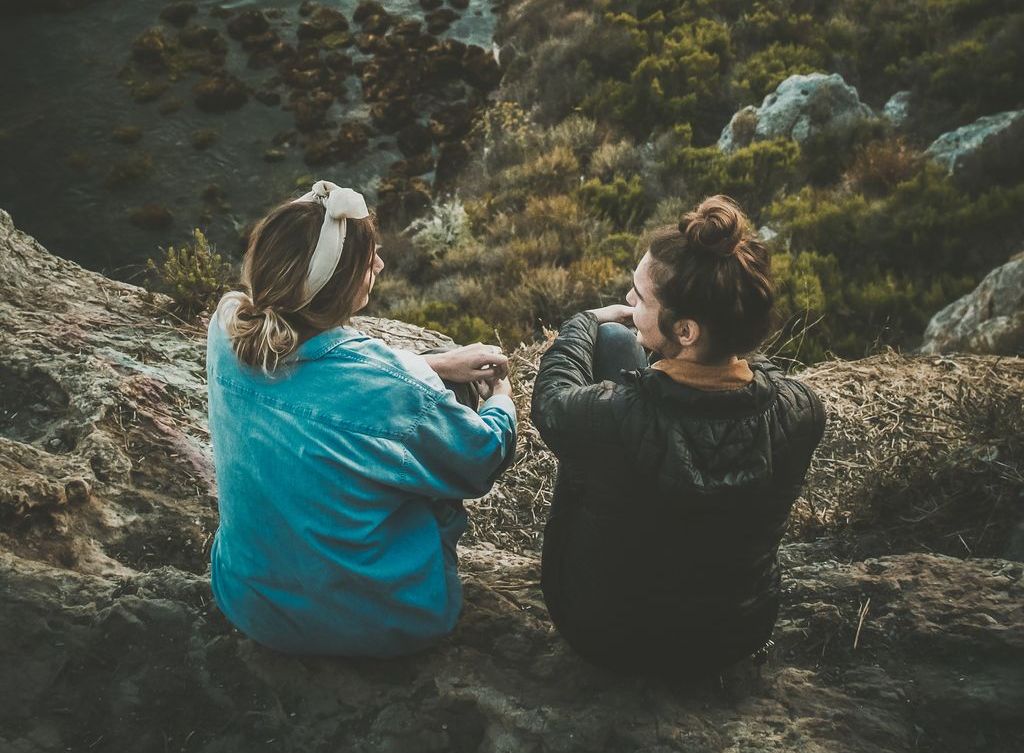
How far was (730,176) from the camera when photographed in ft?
29.9

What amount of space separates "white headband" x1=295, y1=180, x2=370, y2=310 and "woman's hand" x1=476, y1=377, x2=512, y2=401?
71 centimetres

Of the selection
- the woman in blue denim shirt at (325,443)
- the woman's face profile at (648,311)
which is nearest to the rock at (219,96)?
the woman in blue denim shirt at (325,443)

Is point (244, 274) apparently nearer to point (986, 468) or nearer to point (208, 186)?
point (986, 468)

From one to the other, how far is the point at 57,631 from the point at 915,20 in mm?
11704

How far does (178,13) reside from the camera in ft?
52.6

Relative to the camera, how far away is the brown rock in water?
7.21 ft

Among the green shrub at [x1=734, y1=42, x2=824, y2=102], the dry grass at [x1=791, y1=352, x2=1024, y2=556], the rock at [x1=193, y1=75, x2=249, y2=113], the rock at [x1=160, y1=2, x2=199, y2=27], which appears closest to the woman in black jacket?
the dry grass at [x1=791, y1=352, x2=1024, y2=556]

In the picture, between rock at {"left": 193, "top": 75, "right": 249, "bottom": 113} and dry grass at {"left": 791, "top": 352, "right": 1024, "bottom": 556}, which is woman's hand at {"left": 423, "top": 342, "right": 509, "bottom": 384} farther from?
rock at {"left": 193, "top": 75, "right": 249, "bottom": 113}

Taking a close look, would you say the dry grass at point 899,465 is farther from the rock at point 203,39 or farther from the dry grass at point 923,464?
the rock at point 203,39

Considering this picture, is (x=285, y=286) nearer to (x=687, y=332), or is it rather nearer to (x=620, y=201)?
(x=687, y=332)

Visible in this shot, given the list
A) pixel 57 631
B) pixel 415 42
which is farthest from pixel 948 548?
pixel 415 42

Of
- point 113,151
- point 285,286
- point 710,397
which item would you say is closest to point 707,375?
point 710,397

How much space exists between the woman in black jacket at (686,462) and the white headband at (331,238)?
24.9 inches

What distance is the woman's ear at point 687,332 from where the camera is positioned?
6.28 ft
